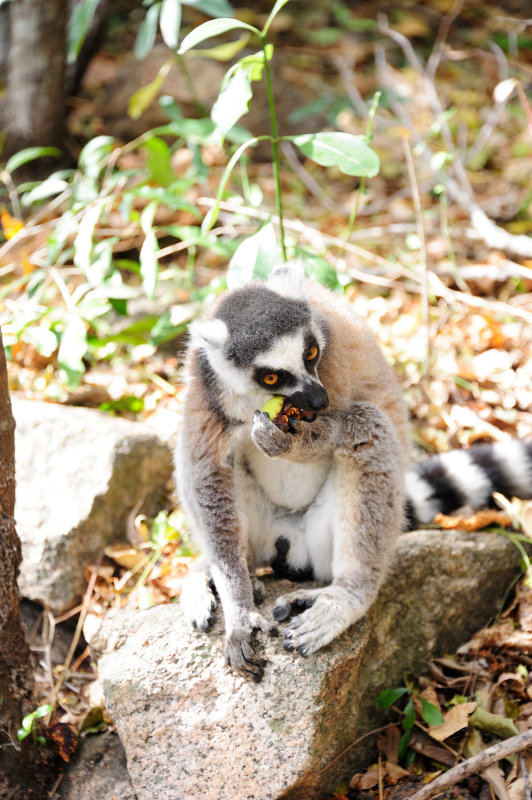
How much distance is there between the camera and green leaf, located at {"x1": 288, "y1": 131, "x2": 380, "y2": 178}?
3.85 m

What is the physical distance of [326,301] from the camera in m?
3.85

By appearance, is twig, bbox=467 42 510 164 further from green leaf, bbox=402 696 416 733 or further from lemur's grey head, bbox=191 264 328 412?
green leaf, bbox=402 696 416 733

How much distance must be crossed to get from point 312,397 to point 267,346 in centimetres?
→ 33

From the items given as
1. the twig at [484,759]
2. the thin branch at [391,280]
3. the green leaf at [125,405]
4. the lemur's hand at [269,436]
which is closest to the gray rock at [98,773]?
the twig at [484,759]

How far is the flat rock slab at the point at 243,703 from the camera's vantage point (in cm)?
296

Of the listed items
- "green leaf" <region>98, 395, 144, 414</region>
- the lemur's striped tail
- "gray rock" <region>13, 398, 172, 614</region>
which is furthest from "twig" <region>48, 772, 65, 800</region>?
"green leaf" <region>98, 395, 144, 414</region>

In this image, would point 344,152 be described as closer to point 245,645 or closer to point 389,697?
point 245,645

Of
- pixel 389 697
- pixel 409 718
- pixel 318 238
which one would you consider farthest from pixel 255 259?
pixel 409 718

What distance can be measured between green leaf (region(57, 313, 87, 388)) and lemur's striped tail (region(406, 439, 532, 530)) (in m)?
2.20

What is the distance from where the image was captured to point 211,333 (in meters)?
3.40

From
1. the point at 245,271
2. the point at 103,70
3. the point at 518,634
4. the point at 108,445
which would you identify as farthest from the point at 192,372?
the point at 103,70

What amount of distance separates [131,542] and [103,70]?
6.87m

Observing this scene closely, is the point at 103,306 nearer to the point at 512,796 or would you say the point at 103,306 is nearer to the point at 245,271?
the point at 245,271

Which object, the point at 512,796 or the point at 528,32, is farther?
the point at 528,32
